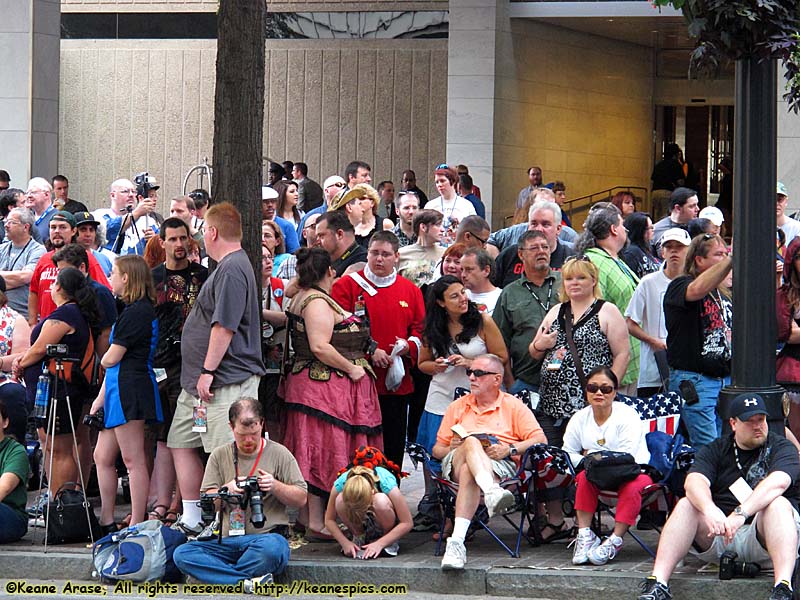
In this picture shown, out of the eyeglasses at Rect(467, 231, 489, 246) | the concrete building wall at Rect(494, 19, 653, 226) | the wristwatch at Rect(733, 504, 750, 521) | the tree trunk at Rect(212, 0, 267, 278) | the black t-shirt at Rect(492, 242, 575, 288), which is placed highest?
the concrete building wall at Rect(494, 19, 653, 226)

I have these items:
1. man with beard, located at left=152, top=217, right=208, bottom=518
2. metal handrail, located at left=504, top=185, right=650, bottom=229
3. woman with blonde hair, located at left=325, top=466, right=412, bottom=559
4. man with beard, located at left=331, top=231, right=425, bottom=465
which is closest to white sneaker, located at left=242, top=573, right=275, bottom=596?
woman with blonde hair, located at left=325, top=466, right=412, bottom=559

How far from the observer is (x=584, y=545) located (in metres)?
8.63

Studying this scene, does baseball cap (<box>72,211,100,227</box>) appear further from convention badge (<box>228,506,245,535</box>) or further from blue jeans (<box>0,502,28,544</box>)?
convention badge (<box>228,506,245,535</box>)

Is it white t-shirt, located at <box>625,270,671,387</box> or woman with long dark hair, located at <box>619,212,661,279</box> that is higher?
woman with long dark hair, located at <box>619,212,661,279</box>

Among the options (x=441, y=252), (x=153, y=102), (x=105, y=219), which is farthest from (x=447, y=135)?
(x=441, y=252)

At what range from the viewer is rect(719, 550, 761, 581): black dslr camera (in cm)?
815

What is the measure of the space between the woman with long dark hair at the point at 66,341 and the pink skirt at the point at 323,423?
5.17ft

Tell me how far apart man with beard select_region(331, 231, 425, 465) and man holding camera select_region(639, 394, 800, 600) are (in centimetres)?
249

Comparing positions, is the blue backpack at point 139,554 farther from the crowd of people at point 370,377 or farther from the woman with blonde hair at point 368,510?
the woman with blonde hair at point 368,510

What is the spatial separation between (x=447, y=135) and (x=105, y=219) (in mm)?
8650

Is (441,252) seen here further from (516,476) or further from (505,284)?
(516,476)

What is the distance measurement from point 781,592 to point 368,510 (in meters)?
2.62

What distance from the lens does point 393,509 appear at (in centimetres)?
899

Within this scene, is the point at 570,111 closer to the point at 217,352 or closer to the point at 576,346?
the point at 576,346
